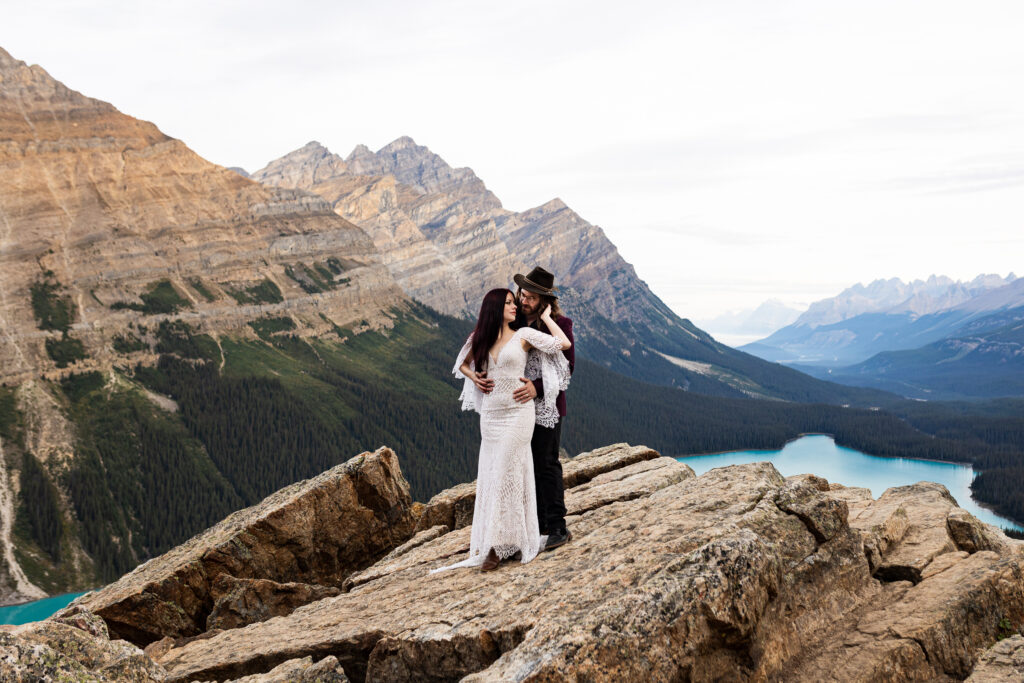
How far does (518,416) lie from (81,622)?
9.88m

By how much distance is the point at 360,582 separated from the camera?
627 inches

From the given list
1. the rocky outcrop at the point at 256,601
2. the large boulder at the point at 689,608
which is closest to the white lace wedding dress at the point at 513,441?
the large boulder at the point at 689,608

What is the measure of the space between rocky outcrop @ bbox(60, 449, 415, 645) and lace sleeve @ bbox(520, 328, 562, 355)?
935 cm

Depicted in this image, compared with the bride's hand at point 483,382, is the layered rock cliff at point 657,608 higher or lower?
lower

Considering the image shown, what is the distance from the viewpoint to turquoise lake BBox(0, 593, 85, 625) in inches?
4665

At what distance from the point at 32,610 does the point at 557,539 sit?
14953 centimetres

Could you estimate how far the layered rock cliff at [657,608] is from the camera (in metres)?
8.83

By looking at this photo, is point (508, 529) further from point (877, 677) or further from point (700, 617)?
point (877, 677)

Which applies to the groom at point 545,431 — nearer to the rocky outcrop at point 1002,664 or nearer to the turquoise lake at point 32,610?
the rocky outcrop at point 1002,664

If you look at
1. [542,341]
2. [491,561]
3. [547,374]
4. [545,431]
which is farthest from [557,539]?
[542,341]

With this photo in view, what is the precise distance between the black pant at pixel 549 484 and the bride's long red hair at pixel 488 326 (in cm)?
171

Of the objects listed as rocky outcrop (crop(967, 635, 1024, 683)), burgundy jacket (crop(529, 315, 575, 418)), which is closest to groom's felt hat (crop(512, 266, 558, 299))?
burgundy jacket (crop(529, 315, 575, 418))

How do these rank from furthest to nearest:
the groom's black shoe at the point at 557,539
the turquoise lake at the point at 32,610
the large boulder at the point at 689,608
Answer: the turquoise lake at the point at 32,610 < the groom's black shoe at the point at 557,539 < the large boulder at the point at 689,608

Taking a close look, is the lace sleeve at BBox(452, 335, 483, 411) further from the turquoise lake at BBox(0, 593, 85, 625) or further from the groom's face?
the turquoise lake at BBox(0, 593, 85, 625)
